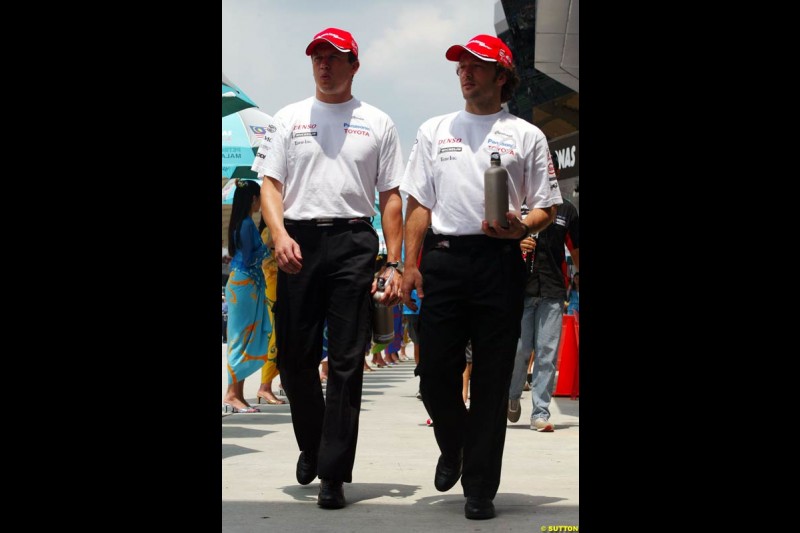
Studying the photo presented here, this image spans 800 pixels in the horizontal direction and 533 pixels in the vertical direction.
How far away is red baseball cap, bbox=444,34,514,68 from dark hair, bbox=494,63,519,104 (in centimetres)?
2

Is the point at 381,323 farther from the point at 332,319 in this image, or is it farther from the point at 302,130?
the point at 302,130

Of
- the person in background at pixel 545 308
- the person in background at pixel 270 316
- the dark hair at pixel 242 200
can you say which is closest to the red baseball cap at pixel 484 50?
the person in background at pixel 545 308

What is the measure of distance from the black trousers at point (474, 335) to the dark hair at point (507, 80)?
0.75 metres

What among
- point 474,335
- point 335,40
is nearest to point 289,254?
point 474,335

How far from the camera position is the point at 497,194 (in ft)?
16.5

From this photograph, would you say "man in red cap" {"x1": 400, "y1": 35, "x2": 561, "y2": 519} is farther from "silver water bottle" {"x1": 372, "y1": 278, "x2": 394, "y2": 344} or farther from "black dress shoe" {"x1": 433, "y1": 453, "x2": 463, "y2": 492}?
"silver water bottle" {"x1": 372, "y1": 278, "x2": 394, "y2": 344}

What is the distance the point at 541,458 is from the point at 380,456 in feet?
3.22

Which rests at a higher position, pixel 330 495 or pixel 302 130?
pixel 302 130

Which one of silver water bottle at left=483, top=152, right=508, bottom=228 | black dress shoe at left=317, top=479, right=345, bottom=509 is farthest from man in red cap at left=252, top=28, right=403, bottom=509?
silver water bottle at left=483, top=152, right=508, bottom=228

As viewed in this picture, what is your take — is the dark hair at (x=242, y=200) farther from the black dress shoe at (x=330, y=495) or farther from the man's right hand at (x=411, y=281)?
the black dress shoe at (x=330, y=495)

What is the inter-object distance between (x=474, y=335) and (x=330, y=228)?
848 mm
